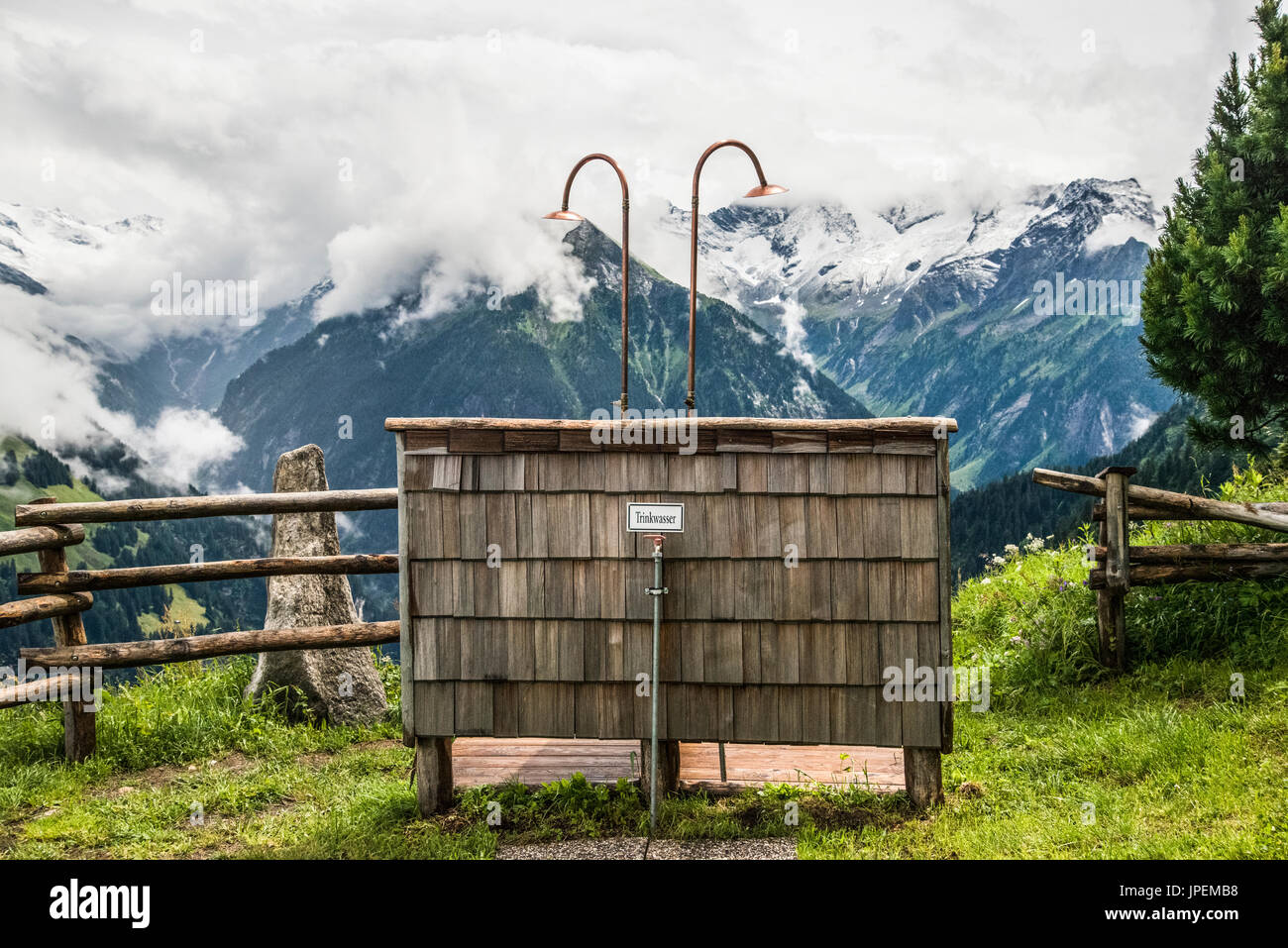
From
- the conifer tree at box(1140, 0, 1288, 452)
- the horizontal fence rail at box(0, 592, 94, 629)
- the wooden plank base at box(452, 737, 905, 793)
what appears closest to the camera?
the wooden plank base at box(452, 737, 905, 793)

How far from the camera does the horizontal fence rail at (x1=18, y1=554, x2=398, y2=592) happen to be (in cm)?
652

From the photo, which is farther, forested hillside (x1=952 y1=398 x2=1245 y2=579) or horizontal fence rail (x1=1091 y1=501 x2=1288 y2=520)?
forested hillside (x1=952 y1=398 x2=1245 y2=579)

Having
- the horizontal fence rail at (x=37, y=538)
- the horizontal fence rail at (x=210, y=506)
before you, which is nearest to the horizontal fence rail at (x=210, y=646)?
the horizontal fence rail at (x=37, y=538)

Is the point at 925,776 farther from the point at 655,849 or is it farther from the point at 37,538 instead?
the point at 37,538

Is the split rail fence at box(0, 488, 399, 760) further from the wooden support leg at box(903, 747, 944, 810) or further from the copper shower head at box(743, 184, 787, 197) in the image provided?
the wooden support leg at box(903, 747, 944, 810)

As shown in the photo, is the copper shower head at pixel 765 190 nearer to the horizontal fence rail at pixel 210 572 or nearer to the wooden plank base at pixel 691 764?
the horizontal fence rail at pixel 210 572

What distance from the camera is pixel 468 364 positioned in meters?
196

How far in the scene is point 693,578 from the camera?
16.5ft

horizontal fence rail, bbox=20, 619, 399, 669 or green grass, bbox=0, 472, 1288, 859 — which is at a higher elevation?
horizontal fence rail, bbox=20, 619, 399, 669

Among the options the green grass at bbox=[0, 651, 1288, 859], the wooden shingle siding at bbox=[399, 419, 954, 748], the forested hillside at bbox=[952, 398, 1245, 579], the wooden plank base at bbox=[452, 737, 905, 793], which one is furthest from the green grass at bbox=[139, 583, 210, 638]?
the wooden shingle siding at bbox=[399, 419, 954, 748]

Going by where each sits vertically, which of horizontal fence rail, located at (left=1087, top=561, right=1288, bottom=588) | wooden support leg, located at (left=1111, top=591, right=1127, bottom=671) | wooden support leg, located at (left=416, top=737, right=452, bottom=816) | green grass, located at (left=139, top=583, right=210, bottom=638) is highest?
horizontal fence rail, located at (left=1087, top=561, right=1288, bottom=588)

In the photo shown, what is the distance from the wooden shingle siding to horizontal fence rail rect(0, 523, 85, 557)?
3.04 meters

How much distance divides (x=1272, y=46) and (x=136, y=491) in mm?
188718
